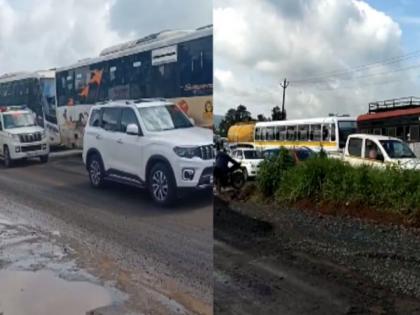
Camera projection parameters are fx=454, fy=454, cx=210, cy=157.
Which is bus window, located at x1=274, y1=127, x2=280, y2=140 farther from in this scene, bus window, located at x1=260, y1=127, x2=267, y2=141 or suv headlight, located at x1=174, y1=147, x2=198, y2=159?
suv headlight, located at x1=174, y1=147, x2=198, y2=159

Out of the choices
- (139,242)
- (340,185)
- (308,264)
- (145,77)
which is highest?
(145,77)

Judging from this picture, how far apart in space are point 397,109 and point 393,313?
848 millimetres

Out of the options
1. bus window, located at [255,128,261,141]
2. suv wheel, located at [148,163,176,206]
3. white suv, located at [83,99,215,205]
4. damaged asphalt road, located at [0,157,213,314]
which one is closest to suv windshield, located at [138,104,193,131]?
white suv, located at [83,99,215,205]

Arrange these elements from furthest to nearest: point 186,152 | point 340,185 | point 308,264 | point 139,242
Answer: point 308,264
point 340,185
point 139,242
point 186,152

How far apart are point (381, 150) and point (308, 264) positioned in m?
0.57

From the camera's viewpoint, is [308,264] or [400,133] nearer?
[400,133]

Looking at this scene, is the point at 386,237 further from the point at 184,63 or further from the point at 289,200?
the point at 184,63

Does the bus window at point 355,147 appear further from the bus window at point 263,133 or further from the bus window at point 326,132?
the bus window at point 263,133

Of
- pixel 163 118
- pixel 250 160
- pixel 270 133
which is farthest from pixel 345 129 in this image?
pixel 163 118

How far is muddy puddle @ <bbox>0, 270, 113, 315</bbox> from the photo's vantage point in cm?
134

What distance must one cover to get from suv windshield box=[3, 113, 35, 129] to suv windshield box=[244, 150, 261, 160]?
2.31 ft

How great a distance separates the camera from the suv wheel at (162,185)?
4.08 feet

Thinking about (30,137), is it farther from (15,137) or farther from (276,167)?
(276,167)

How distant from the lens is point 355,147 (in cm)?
141
